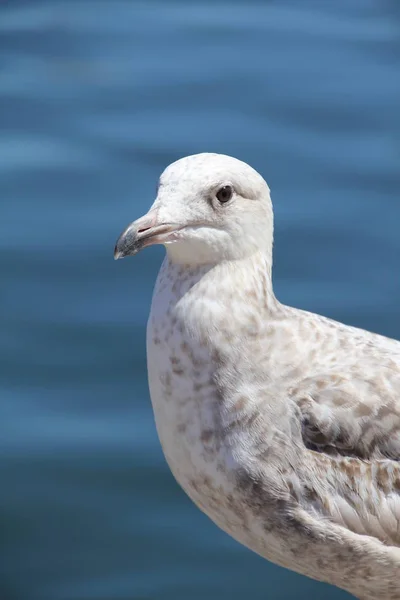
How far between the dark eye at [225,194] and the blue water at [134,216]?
153cm

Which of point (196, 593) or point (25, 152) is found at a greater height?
point (25, 152)

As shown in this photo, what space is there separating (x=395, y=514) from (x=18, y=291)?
101 inches

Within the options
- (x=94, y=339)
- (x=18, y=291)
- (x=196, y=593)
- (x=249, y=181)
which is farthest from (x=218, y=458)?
(x=18, y=291)

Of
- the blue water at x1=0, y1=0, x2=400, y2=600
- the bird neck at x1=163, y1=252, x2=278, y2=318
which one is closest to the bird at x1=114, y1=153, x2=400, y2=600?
the bird neck at x1=163, y1=252, x2=278, y2=318

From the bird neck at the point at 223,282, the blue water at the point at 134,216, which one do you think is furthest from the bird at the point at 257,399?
the blue water at the point at 134,216

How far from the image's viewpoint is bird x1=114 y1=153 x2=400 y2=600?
11.5 feet

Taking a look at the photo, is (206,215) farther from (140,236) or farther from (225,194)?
(140,236)

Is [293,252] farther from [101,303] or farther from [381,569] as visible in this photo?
[381,569]

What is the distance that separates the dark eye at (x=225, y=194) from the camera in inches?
137

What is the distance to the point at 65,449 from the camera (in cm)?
499

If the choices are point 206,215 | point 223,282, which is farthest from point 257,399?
point 206,215

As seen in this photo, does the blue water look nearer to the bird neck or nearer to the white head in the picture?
the bird neck

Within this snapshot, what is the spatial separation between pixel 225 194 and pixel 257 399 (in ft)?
1.70

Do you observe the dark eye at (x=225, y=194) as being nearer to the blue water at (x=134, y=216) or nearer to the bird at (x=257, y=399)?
the bird at (x=257, y=399)
